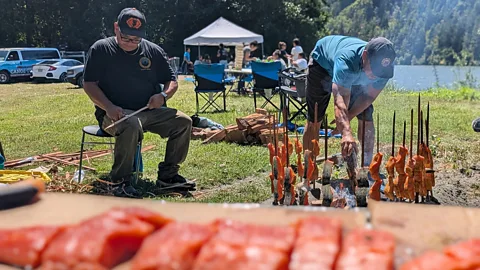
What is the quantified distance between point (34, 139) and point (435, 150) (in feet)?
20.7

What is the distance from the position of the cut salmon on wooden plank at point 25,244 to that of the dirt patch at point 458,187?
4078mm

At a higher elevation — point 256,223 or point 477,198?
point 256,223

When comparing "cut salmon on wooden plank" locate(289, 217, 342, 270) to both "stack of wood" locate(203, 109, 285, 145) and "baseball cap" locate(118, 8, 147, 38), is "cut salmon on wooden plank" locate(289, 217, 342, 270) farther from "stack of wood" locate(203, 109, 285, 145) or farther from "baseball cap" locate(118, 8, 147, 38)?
"stack of wood" locate(203, 109, 285, 145)

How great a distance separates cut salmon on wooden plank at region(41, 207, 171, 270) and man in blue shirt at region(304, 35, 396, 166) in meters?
2.93

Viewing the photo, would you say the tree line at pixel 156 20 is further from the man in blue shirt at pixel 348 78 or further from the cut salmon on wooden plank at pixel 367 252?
the cut salmon on wooden plank at pixel 367 252

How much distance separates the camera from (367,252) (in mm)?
1307

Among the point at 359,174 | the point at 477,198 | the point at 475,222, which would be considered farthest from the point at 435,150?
the point at 475,222

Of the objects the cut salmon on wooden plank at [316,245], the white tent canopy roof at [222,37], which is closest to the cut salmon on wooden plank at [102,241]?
the cut salmon on wooden plank at [316,245]

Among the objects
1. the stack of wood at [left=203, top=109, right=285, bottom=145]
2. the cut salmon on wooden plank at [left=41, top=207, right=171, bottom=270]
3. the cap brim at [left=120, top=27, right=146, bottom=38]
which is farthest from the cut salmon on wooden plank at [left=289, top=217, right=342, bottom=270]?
the stack of wood at [left=203, top=109, right=285, bottom=145]

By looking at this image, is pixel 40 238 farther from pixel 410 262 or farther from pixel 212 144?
pixel 212 144

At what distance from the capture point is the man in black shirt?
5.28 meters

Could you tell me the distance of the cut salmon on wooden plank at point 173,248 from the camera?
1.34 m

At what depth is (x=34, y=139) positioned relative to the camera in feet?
29.0

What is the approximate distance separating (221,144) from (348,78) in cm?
366
